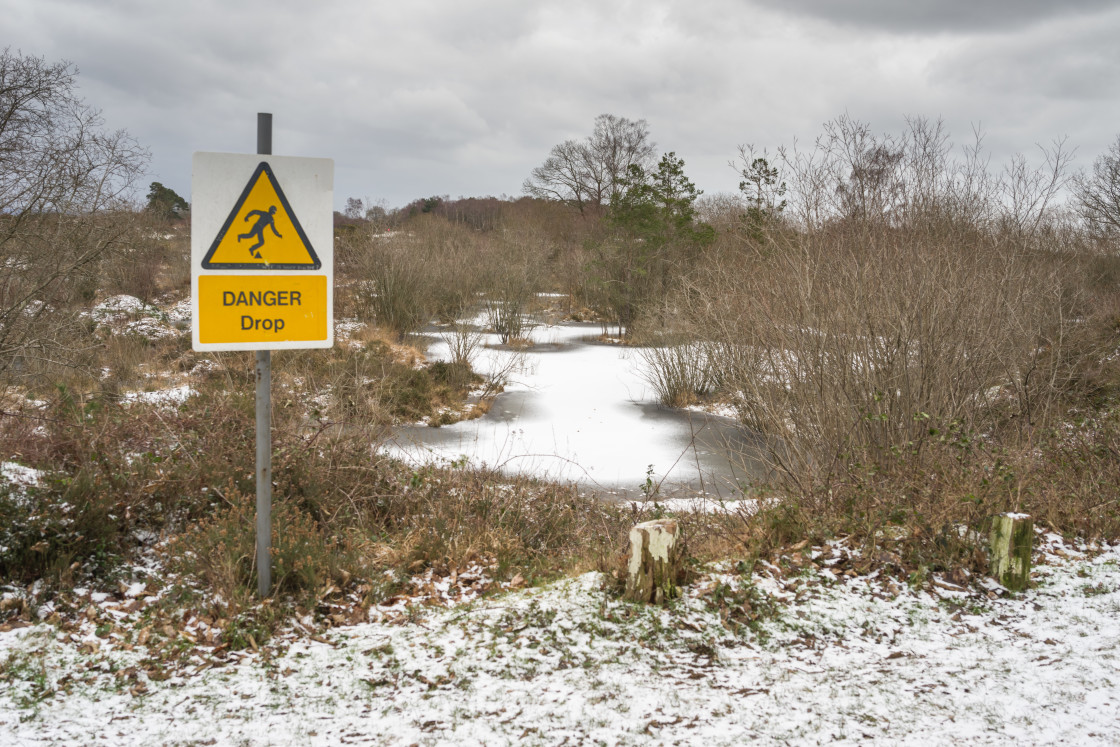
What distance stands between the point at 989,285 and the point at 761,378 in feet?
7.92

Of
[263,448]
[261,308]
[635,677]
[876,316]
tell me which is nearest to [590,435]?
[876,316]

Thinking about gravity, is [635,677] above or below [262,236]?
below

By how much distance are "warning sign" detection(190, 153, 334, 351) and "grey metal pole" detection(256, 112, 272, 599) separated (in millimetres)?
137

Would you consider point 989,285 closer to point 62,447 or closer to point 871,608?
point 871,608

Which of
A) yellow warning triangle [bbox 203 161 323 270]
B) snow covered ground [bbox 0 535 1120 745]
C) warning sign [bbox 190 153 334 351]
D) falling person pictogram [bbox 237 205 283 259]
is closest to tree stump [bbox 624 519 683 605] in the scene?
snow covered ground [bbox 0 535 1120 745]

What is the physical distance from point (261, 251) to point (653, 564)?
2.57 meters

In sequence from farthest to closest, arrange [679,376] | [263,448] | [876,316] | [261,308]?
[679,376] → [876,316] → [263,448] → [261,308]

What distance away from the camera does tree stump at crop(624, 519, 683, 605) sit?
386 centimetres

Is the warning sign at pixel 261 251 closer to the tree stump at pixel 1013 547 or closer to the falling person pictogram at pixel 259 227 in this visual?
the falling person pictogram at pixel 259 227

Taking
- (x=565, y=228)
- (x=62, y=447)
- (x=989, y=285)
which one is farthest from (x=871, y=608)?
(x=565, y=228)

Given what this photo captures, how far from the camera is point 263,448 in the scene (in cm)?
353

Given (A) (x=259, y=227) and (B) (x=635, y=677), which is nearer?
(B) (x=635, y=677)

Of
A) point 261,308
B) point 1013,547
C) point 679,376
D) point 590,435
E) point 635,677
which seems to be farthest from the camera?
point 679,376

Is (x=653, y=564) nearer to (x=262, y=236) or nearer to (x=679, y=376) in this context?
(x=262, y=236)
